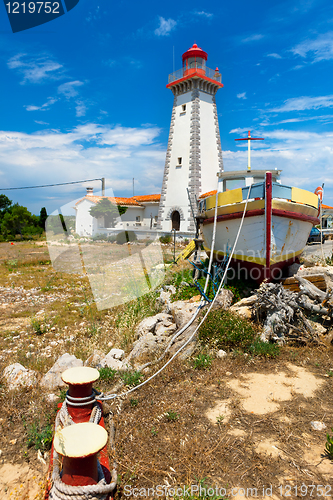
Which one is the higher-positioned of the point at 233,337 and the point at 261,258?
the point at 261,258

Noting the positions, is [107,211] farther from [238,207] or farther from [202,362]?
[202,362]

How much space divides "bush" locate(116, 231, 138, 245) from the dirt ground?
17943 millimetres

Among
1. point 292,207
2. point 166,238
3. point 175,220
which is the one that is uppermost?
point 175,220

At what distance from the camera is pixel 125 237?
77.9 feet

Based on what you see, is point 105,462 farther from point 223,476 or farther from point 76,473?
point 223,476

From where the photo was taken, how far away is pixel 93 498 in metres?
2.06

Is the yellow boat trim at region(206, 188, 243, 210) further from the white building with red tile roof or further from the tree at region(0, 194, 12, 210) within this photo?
the tree at region(0, 194, 12, 210)

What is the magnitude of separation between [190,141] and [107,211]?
10.8 meters

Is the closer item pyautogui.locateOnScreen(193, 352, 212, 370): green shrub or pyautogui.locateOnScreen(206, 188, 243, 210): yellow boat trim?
pyautogui.locateOnScreen(193, 352, 212, 370): green shrub

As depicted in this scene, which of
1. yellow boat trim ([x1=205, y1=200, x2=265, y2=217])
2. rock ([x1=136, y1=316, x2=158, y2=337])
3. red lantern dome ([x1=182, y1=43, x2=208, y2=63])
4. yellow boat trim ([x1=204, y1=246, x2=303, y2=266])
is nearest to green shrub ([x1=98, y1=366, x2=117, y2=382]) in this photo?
rock ([x1=136, y1=316, x2=158, y2=337])

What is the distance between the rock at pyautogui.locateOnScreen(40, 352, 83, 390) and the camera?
13.6 feet

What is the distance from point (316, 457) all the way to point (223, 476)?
897 mm

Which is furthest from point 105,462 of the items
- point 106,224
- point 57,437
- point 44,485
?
point 106,224

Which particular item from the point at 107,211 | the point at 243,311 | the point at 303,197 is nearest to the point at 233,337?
the point at 243,311
